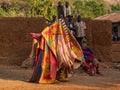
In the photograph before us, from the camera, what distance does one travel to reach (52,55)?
9617 millimetres

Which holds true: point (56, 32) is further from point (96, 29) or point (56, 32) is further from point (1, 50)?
point (96, 29)

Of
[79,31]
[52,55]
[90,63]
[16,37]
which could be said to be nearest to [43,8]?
[16,37]

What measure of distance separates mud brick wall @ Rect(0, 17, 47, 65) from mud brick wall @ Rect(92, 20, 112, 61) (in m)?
2.92

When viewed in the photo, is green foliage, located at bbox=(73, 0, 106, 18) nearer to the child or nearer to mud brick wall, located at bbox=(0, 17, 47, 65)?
mud brick wall, located at bbox=(0, 17, 47, 65)

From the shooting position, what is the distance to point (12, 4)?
122 ft

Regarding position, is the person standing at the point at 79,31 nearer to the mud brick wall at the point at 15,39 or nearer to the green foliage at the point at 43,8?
the mud brick wall at the point at 15,39

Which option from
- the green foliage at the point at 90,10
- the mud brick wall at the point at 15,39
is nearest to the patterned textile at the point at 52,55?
the mud brick wall at the point at 15,39

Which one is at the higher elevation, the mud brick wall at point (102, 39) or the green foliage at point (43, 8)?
the green foliage at point (43, 8)

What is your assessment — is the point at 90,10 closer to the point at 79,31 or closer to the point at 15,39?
the point at 15,39

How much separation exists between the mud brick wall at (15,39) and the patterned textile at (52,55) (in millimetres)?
4376

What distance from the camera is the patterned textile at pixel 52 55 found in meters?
9.57

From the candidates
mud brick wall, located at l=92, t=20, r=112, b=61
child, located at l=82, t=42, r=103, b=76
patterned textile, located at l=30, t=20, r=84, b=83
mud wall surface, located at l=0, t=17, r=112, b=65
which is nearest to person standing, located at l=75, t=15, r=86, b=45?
child, located at l=82, t=42, r=103, b=76

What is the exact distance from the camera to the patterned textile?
9.57 m

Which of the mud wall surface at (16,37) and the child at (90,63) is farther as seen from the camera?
the mud wall surface at (16,37)
